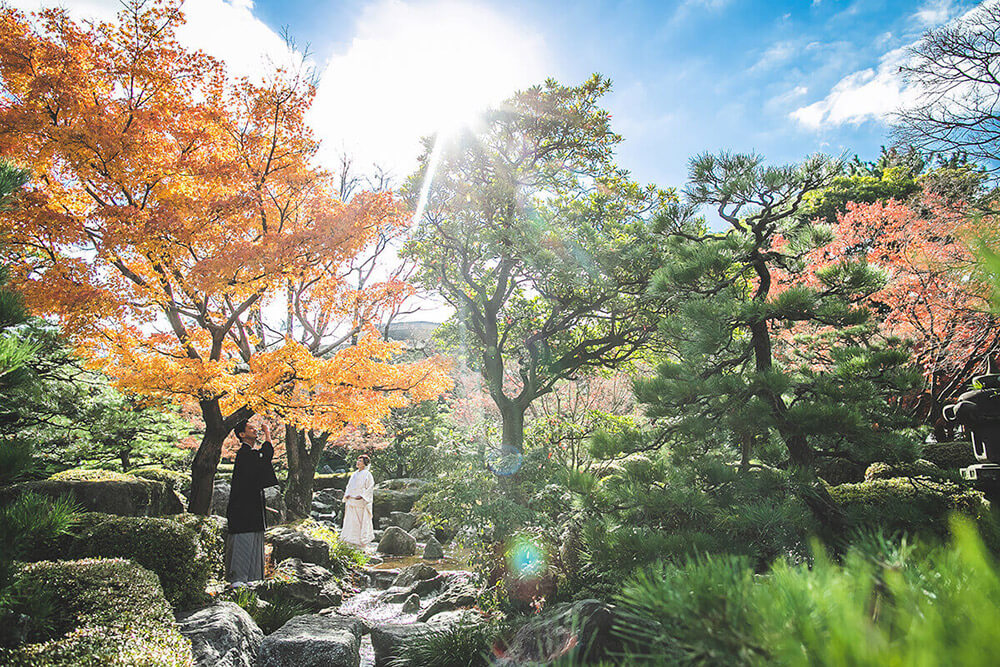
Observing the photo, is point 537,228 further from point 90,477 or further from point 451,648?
point 90,477

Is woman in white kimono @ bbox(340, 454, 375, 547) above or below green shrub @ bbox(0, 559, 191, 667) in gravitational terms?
below

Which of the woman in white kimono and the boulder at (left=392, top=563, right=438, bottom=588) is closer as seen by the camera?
the boulder at (left=392, top=563, right=438, bottom=588)

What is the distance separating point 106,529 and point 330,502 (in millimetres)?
15771

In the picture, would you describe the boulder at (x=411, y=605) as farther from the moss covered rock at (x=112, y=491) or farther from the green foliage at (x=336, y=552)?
the moss covered rock at (x=112, y=491)

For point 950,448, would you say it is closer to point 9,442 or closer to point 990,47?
point 990,47

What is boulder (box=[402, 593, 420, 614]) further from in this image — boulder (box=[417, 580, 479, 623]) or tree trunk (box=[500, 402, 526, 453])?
tree trunk (box=[500, 402, 526, 453])

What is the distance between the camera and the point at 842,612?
579 millimetres

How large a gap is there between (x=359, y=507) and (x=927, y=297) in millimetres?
10216

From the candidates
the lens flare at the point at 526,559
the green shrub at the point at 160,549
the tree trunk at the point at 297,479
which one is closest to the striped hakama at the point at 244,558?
the green shrub at the point at 160,549

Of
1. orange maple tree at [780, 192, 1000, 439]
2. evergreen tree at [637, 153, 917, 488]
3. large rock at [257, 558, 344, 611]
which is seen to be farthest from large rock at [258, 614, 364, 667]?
orange maple tree at [780, 192, 1000, 439]

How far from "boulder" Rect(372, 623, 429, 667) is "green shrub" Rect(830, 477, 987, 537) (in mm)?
3663

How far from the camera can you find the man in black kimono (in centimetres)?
545

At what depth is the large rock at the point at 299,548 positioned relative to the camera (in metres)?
7.02

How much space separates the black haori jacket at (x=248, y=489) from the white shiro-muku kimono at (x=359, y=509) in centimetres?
396
